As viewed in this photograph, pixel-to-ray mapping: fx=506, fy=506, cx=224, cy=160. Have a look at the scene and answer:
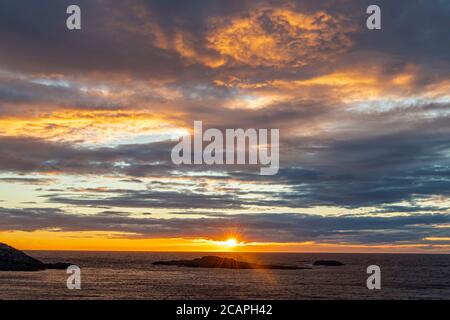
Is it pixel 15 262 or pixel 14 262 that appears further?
pixel 15 262

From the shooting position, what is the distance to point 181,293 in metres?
85.1

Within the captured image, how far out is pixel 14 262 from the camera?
439 ft

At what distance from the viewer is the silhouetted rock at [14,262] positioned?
13138 cm

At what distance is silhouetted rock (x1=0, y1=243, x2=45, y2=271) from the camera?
13138 centimetres
